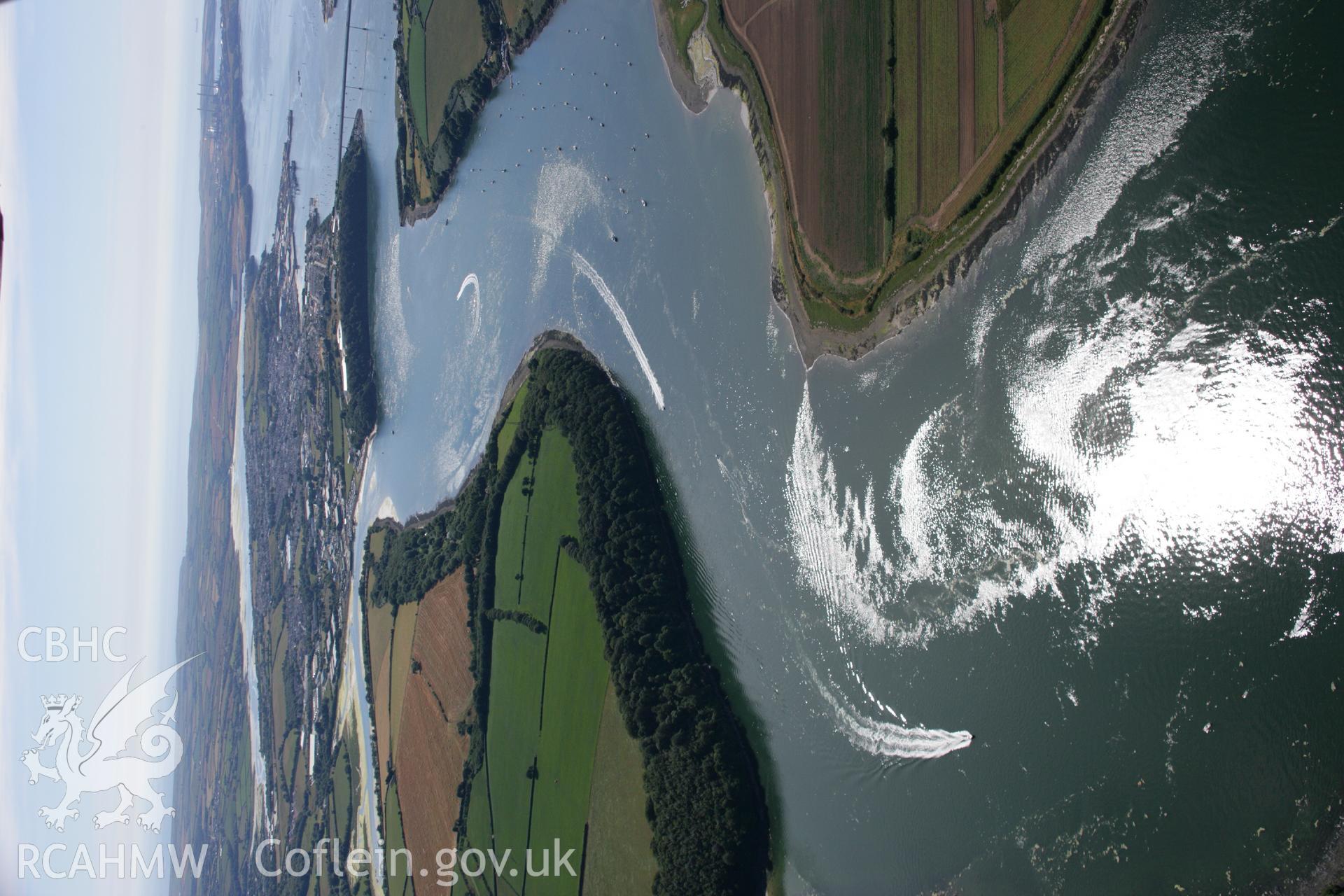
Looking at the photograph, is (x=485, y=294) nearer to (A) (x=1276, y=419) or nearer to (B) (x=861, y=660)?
(B) (x=861, y=660)

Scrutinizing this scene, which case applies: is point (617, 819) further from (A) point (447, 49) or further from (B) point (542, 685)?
(A) point (447, 49)

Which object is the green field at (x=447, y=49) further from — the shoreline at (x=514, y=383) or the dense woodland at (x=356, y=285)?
the shoreline at (x=514, y=383)

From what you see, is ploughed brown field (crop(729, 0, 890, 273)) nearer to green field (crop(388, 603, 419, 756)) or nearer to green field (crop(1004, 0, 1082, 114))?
green field (crop(1004, 0, 1082, 114))

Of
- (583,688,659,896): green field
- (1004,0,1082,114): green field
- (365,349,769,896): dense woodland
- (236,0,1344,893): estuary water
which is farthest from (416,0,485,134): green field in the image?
(583,688,659,896): green field

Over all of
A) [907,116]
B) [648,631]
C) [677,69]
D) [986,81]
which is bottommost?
[648,631]

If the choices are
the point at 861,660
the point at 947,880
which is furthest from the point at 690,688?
the point at 947,880

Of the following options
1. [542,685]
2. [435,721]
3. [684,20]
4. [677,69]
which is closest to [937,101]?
[677,69]
